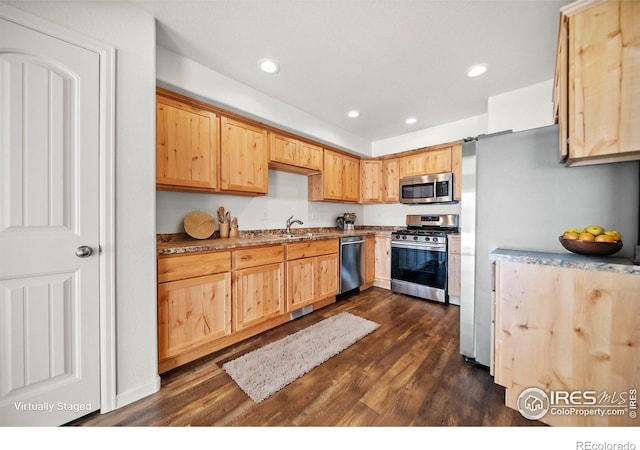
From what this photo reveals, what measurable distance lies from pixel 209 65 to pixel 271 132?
0.83 meters

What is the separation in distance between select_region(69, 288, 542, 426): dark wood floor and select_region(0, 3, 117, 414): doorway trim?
0.72ft

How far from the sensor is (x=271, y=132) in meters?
2.69

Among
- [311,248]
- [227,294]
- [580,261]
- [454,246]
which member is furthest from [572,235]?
[227,294]

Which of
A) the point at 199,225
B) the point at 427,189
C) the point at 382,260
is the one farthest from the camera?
the point at 382,260

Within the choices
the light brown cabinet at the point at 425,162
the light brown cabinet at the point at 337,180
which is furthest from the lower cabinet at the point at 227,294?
the light brown cabinet at the point at 425,162

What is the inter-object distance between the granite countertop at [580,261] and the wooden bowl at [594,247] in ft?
→ 0.12

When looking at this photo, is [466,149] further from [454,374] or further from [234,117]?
[234,117]

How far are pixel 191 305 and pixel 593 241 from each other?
2560mm

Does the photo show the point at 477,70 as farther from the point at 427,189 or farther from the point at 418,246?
the point at 418,246

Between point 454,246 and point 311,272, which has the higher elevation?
point 454,246

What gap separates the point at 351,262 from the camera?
3.31m

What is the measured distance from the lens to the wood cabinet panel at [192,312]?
165 cm

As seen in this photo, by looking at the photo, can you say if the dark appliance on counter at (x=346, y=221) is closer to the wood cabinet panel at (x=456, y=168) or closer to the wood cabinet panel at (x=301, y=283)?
the wood cabinet panel at (x=301, y=283)

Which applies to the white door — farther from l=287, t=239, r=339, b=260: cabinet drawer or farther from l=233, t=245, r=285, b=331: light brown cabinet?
l=287, t=239, r=339, b=260: cabinet drawer
